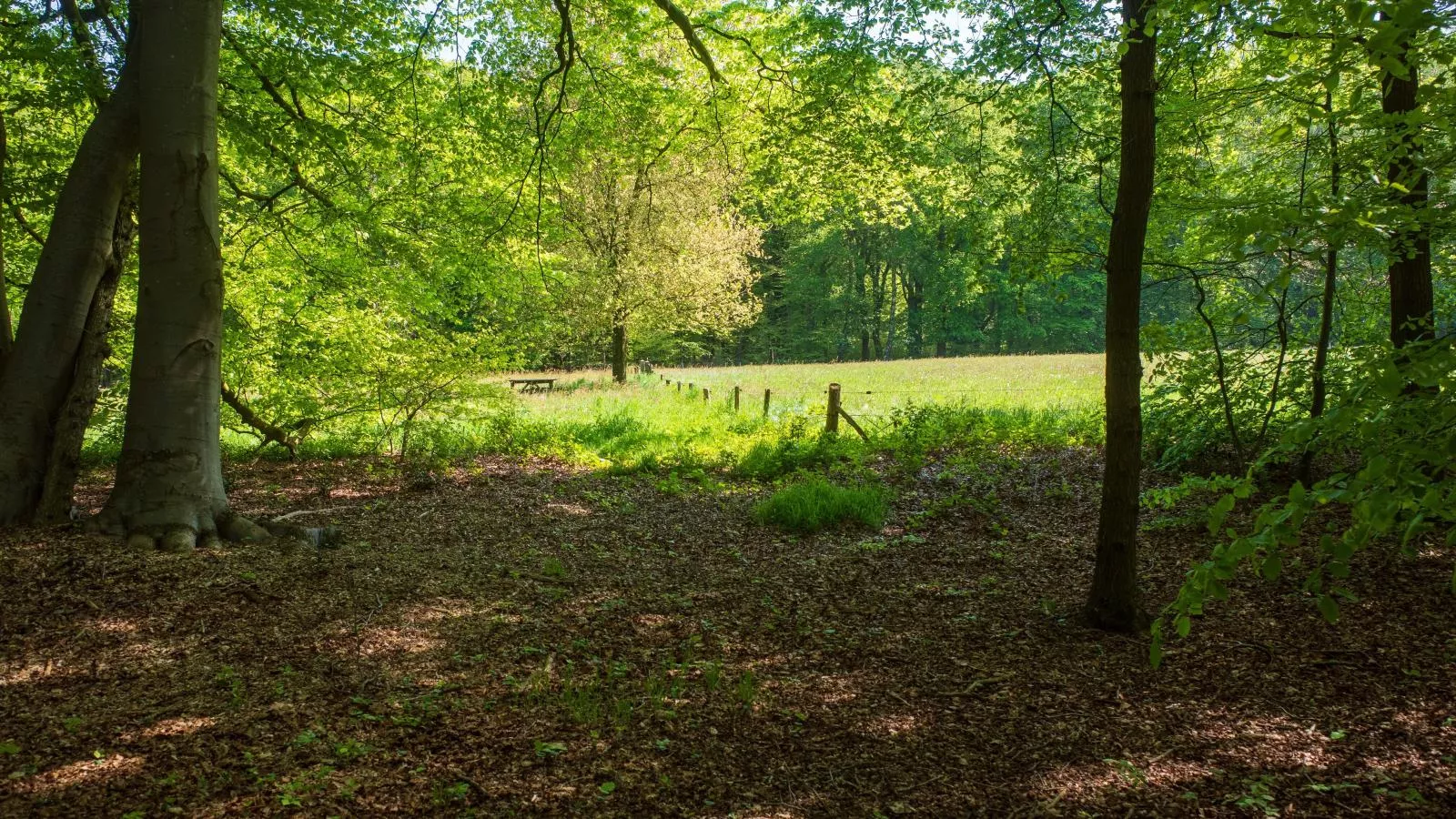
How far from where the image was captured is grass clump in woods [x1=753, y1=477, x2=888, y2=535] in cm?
800

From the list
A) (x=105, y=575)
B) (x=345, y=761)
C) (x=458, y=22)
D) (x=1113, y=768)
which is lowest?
(x=1113, y=768)

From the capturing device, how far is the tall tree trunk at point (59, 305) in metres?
5.27

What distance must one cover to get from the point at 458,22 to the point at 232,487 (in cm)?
571

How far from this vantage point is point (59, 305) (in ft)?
17.6

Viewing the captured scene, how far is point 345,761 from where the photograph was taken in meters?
3.10

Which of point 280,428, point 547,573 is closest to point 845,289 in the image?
point 280,428

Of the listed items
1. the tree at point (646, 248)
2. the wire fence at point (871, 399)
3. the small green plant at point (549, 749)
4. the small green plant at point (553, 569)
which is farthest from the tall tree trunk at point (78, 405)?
the tree at point (646, 248)

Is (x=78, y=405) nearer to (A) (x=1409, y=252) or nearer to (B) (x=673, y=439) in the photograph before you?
(B) (x=673, y=439)

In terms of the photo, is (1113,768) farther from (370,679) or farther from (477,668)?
(370,679)

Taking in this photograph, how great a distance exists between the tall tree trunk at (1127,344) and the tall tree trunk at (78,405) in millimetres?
6624

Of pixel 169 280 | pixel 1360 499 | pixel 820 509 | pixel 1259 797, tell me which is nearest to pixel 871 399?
pixel 820 509

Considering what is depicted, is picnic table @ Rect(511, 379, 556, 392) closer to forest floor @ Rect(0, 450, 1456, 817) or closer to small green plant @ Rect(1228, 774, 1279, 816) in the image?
forest floor @ Rect(0, 450, 1456, 817)

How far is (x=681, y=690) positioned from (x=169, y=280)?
414 centimetres

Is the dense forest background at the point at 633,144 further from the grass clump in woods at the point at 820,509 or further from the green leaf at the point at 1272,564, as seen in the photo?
the green leaf at the point at 1272,564
